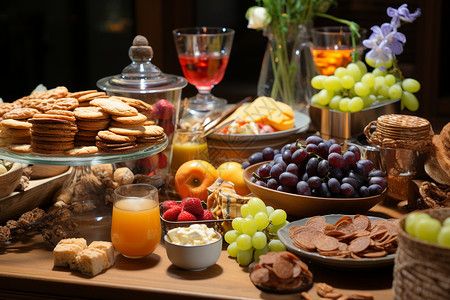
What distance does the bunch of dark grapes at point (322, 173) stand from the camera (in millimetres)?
1351

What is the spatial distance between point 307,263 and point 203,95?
995 mm

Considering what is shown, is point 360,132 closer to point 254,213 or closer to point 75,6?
point 254,213

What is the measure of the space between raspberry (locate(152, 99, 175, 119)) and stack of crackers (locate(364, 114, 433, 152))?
578 millimetres

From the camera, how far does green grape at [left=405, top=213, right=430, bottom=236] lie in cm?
96

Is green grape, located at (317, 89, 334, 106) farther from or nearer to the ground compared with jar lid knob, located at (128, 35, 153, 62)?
nearer to the ground

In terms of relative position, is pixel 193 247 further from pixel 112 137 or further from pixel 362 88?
pixel 362 88

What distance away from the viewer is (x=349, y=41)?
81.4 inches

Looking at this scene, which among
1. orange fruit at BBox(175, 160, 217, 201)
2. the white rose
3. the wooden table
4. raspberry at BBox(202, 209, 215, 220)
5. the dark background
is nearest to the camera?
the wooden table

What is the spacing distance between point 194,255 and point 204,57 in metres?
0.98

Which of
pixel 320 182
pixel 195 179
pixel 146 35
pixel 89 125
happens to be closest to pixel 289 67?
pixel 195 179

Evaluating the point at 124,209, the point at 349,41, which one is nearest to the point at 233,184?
the point at 124,209

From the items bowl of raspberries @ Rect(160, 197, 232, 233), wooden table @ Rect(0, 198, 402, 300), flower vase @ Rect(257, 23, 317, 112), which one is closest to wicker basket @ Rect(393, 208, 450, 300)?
wooden table @ Rect(0, 198, 402, 300)

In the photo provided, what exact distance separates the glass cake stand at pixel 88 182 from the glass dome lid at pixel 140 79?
0.23 m

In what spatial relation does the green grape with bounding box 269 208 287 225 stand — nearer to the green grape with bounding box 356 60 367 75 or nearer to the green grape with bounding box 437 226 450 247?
the green grape with bounding box 437 226 450 247
